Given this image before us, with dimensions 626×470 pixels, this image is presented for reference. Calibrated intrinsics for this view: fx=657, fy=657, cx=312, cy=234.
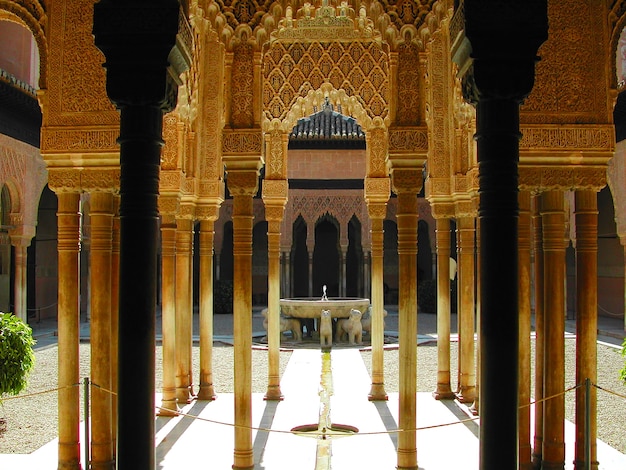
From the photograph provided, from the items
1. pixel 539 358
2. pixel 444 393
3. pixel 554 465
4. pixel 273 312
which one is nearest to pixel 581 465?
pixel 554 465

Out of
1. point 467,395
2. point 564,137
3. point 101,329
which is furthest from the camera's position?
point 467,395

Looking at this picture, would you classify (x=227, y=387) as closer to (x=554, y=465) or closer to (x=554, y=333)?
(x=554, y=465)

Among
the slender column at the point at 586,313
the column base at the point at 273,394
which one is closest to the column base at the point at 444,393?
the column base at the point at 273,394

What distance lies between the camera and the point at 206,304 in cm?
902

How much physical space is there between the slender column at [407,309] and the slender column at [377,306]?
12.0 ft

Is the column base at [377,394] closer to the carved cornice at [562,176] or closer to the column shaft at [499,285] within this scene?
the carved cornice at [562,176]

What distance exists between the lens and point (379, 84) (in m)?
9.00

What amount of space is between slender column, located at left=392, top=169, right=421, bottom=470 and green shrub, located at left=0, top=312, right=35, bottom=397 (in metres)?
3.69

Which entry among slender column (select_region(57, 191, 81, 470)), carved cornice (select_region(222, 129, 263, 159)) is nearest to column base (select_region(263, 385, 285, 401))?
slender column (select_region(57, 191, 81, 470))

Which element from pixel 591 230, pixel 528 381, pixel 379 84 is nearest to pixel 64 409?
pixel 528 381

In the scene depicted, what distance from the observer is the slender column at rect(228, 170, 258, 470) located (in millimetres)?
5590

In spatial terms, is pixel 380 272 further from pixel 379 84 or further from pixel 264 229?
pixel 264 229

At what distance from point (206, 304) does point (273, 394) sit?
5.28 feet

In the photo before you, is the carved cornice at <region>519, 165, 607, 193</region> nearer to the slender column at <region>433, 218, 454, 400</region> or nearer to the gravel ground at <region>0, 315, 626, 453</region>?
the gravel ground at <region>0, 315, 626, 453</region>
